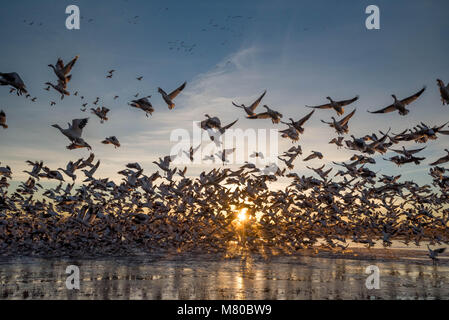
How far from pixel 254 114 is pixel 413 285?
1071 centimetres

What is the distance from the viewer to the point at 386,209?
23.0 m

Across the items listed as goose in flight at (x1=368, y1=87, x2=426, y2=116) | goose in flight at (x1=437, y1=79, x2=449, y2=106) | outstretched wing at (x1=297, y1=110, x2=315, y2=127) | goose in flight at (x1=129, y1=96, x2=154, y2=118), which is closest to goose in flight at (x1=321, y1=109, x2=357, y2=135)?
outstretched wing at (x1=297, y1=110, x2=315, y2=127)

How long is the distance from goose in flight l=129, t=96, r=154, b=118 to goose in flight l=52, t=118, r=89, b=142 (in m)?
1.83

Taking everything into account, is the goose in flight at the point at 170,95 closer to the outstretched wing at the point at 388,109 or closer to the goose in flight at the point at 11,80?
the goose in flight at the point at 11,80

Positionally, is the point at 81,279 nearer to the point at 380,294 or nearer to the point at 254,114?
the point at 254,114

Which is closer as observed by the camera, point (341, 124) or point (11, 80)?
point (11, 80)

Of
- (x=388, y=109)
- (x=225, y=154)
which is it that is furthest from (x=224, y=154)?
(x=388, y=109)

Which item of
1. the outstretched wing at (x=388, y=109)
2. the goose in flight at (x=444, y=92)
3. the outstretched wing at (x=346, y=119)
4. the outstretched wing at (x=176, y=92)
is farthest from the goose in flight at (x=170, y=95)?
the goose in flight at (x=444, y=92)

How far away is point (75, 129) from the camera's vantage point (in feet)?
41.5

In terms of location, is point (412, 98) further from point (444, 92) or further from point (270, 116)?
point (270, 116)

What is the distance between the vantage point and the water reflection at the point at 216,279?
13375 millimetres

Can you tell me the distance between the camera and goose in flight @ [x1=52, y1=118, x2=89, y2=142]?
12.5 meters

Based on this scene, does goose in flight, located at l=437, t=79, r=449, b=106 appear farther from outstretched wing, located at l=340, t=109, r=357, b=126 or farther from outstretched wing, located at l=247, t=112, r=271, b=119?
outstretched wing, located at l=247, t=112, r=271, b=119

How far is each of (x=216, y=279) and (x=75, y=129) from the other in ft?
30.7
